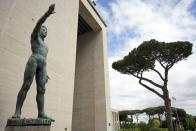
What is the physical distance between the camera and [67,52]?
255 inches

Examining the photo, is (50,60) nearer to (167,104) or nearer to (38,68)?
(38,68)

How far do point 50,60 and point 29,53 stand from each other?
104cm

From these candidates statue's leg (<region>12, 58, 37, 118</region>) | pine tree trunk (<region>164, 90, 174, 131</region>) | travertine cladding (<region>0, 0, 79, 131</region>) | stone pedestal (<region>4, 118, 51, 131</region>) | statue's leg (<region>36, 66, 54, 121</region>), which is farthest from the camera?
pine tree trunk (<region>164, 90, 174, 131</region>)

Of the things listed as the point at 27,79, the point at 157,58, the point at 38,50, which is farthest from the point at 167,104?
the point at 27,79

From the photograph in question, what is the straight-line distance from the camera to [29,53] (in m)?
4.46

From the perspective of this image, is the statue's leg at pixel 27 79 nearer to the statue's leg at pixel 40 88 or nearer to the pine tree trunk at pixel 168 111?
the statue's leg at pixel 40 88

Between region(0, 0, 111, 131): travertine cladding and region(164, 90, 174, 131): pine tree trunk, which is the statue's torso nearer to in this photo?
region(0, 0, 111, 131): travertine cladding

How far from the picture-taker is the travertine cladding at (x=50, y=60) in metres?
3.79

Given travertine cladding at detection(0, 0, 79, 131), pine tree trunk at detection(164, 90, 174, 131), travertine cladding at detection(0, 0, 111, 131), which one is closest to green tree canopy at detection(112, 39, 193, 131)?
pine tree trunk at detection(164, 90, 174, 131)

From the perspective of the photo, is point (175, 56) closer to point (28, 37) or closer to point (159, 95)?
point (159, 95)

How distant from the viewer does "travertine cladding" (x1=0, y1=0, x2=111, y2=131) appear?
12.4 ft

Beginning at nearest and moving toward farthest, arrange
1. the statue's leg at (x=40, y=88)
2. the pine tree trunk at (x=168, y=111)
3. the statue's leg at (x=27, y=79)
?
the statue's leg at (x=27, y=79) → the statue's leg at (x=40, y=88) → the pine tree trunk at (x=168, y=111)

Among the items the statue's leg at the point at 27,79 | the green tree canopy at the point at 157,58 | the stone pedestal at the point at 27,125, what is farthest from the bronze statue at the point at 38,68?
the green tree canopy at the point at 157,58

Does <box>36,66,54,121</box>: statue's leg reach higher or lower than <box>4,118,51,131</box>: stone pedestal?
higher
